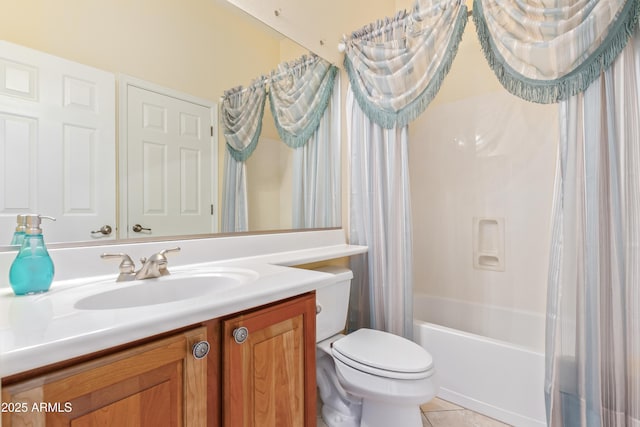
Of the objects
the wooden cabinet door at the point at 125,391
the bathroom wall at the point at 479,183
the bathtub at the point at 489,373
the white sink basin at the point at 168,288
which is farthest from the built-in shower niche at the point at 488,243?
the wooden cabinet door at the point at 125,391

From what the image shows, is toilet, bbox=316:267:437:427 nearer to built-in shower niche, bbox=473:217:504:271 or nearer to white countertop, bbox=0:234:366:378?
white countertop, bbox=0:234:366:378

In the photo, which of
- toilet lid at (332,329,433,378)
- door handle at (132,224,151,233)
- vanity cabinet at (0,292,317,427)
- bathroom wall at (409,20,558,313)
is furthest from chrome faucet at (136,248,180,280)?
bathroom wall at (409,20,558,313)

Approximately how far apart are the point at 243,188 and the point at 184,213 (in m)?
0.33

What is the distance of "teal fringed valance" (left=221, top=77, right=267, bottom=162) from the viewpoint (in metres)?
1.44

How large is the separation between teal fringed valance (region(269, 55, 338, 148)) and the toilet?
85 centimetres

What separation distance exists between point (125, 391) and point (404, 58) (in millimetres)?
1744

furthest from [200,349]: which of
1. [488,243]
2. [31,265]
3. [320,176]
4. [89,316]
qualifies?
[488,243]

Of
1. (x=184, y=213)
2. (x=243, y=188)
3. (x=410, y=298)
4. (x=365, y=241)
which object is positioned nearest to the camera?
(x=184, y=213)

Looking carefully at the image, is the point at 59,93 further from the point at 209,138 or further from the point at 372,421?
the point at 372,421

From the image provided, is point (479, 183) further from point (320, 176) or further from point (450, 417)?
point (450, 417)

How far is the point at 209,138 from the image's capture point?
4.51 ft

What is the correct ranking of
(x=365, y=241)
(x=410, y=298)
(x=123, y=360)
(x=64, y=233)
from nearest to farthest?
(x=123, y=360) < (x=64, y=233) < (x=410, y=298) < (x=365, y=241)

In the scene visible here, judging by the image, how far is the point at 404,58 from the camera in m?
1.60

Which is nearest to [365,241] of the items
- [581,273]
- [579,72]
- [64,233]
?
[581,273]
